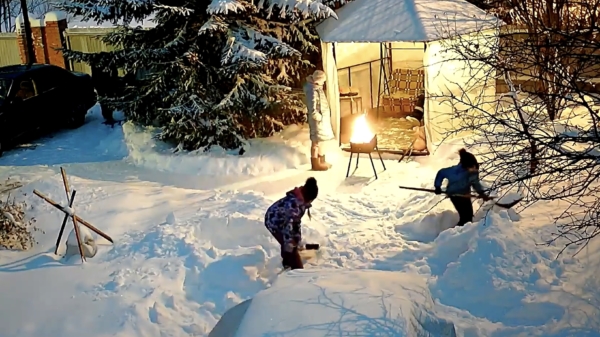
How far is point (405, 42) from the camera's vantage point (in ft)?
42.3

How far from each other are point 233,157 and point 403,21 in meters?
3.99

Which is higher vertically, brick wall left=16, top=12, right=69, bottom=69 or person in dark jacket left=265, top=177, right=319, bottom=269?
brick wall left=16, top=12, right=69, bottom=69

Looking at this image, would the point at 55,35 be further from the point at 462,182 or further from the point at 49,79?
the point at 462,182

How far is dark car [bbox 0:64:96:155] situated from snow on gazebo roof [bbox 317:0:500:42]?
6.83 m

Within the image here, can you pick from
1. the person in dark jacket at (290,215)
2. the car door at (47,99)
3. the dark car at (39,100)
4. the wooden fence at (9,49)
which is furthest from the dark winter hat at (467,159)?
the wooden fence at (9,49)

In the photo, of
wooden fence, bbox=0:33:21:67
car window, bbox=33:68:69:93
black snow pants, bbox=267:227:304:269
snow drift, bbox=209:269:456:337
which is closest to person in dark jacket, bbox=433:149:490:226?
black snow pants, bbox=267:227:304:269

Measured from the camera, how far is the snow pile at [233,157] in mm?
11719

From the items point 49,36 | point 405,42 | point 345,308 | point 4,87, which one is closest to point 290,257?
point 345,308

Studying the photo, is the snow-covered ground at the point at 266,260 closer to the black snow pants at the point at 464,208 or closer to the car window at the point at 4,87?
the black snow pants at the point at 464,208

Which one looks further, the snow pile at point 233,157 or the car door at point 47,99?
the car door at point 47,99

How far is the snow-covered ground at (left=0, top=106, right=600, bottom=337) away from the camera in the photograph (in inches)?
254

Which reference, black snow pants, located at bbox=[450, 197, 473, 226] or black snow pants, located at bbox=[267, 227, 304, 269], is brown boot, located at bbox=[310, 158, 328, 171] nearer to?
black snow pants, located at bbox=[450, 197, 473, 226]

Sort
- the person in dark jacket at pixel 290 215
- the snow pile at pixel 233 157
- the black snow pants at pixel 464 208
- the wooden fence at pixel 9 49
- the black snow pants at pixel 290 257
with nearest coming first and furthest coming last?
the person in dark jacket at pixel 290 215, the black snow pants at pixel 290 257, the black snow pants at pixel 464 208, the snow pile at pixel 233 157, the wooden fence at pixel 9 49

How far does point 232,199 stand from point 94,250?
2295 millimetres
